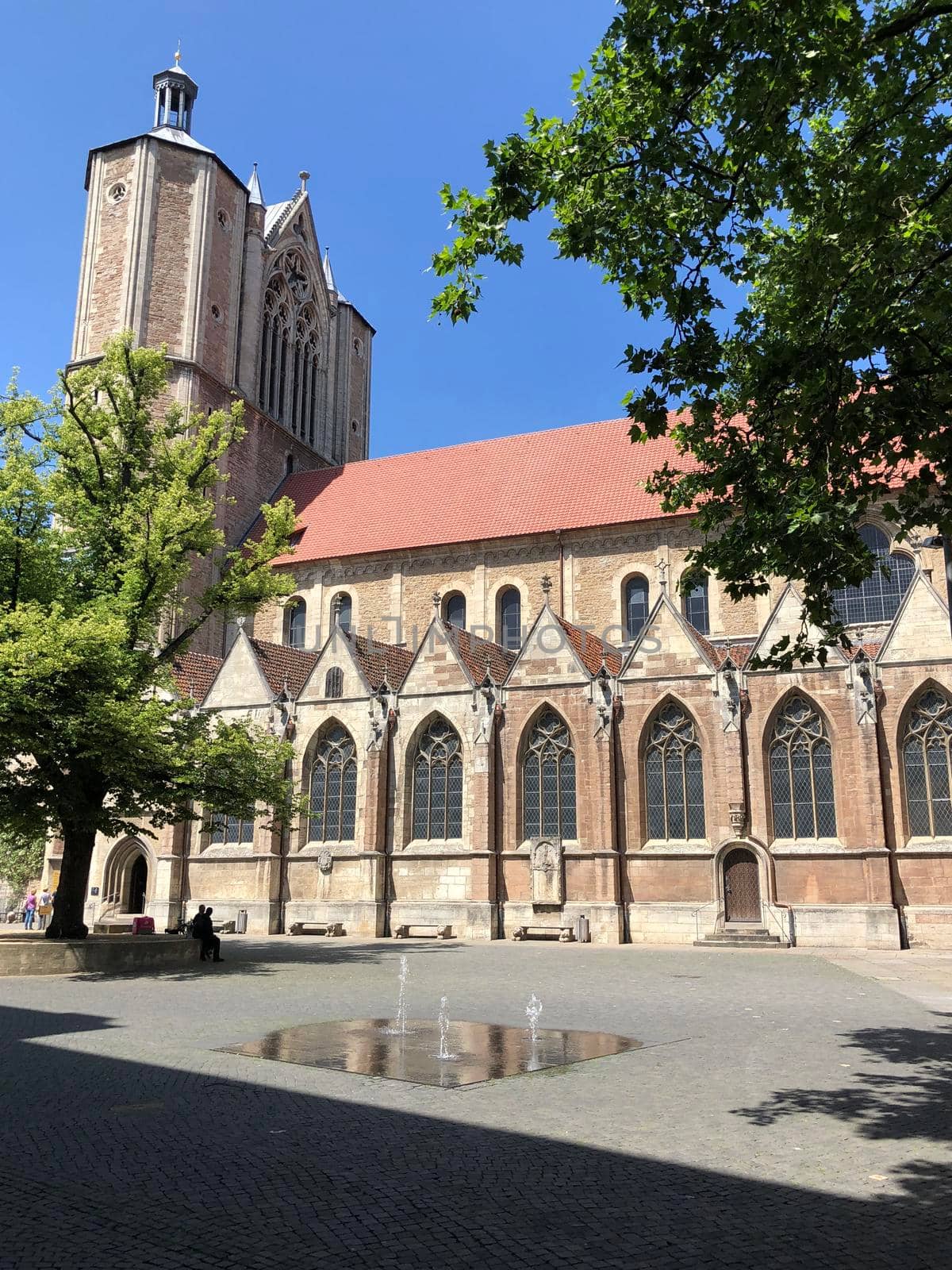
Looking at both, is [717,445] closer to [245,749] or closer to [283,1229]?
[283,1229]

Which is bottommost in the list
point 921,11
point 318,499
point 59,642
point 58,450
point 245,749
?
point 245,749

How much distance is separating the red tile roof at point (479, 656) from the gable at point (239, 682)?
6683mm

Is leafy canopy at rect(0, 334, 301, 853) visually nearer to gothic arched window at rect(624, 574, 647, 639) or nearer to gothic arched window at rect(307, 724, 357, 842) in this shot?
gothic arched window at rect(307, 724, 357, 842)

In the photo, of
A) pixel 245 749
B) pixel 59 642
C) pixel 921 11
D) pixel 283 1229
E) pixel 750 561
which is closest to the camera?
pixel 283 1229

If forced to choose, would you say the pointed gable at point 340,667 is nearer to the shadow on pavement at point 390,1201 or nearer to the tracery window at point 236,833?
the tracery window at point 236,833

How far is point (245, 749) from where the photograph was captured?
70.9ft

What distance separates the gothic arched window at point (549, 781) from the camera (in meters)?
29.3

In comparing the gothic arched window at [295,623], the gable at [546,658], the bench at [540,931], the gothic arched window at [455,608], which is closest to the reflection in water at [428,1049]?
the bench at [540,931]

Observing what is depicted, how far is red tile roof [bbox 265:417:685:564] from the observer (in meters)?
38.2

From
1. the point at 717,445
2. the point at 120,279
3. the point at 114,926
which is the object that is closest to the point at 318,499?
the point at 120,279

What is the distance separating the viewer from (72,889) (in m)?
20.5

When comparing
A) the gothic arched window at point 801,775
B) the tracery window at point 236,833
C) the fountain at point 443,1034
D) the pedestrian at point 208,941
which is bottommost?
the fountain at point 443,1034

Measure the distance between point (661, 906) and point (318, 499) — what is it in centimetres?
2647

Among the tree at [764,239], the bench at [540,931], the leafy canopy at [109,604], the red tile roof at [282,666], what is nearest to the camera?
the tree at [764,239]
